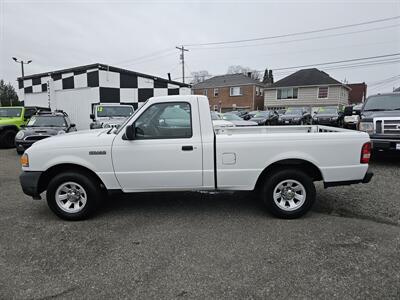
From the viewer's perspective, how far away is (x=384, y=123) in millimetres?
7086

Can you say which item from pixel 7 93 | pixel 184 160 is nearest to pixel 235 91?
pixel 184 160

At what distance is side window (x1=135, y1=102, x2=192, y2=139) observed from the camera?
391cm

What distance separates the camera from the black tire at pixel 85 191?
393 centimetres

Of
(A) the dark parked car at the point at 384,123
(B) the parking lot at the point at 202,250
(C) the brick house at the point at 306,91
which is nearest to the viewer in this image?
(B) the parking lot at the point at 202,250

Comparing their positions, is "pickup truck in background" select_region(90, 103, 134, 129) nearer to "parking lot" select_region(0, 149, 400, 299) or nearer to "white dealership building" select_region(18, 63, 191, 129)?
"white dealership building" select_region(18, 63, 191, 129)

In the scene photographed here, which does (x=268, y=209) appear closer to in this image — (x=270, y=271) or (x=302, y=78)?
(x=270, y=271)

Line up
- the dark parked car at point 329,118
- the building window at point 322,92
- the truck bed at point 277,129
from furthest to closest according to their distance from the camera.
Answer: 1. the building window at point 322,92
2. the dark parked car at point 329,118
3. the truck bed at point 277,129

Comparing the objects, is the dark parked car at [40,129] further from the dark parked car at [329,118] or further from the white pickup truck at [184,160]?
the dark parked car at [329,118]

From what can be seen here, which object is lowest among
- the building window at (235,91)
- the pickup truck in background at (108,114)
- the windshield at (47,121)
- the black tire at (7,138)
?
the black tire at (7,138)

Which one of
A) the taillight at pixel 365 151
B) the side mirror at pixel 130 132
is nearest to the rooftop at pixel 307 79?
the taillight at pixel 365 151

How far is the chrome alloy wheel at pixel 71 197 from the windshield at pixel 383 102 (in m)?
8.25

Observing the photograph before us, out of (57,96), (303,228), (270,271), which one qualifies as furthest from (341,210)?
(57,96)

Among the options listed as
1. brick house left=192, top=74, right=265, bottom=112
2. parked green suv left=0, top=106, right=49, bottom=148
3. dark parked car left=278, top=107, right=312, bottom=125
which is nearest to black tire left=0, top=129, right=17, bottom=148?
parked green suv left=0, top=106, right=49, bottom=148

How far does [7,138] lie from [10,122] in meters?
0.65
